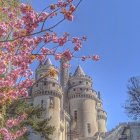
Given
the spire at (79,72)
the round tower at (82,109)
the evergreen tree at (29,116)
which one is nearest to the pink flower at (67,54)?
the evergreen tree at (29,116)

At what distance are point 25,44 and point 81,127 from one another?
6047cm

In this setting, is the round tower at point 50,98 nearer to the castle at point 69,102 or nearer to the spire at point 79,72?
the castle at point 69,102

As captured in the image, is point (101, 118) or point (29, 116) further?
point (101, 118)

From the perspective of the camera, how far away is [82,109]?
237 ft

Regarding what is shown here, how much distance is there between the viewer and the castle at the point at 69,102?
6406 cm

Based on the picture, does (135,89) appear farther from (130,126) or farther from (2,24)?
(2,24)

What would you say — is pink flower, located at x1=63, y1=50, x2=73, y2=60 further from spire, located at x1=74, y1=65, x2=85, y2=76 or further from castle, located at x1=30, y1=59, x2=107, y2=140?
spire, located at x1=74, y1=65, x2=85, y2=76

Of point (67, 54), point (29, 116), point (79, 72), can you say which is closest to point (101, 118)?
point (79, 72)

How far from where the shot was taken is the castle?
6406 cm

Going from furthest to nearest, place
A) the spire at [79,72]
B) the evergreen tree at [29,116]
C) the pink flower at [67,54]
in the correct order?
1. the spire at [79,72]
2. the evergreen tree at [29,116]
3. the pink flower at [67,54]

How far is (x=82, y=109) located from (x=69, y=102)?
11.0 feet

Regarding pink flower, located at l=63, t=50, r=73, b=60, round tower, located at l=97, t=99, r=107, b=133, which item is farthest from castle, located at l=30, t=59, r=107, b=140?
pink flower, located at l=63, t=50, r=73, b=60

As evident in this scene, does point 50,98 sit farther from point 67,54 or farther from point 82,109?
point 67,54

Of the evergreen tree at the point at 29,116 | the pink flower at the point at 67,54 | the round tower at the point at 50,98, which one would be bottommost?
the pink flower at the point at 67,54
